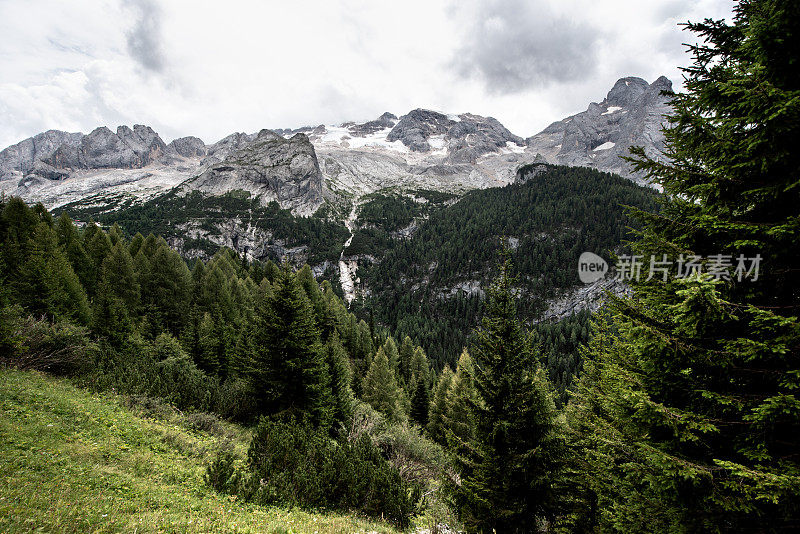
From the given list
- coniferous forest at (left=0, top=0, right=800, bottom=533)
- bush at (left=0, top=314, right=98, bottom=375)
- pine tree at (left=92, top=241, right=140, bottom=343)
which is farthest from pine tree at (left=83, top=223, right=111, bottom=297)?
bush at (left=0, top=314, right=98, bottom=375)

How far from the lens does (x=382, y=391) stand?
104ft

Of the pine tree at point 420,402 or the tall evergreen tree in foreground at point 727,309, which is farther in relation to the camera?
the pine tree at point 420,402

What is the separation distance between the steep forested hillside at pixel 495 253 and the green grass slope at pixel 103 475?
115623 mm

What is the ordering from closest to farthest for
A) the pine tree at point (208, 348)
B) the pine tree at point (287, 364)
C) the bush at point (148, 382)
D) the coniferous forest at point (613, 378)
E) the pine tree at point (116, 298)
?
the coniferous forest at point (613, 378) < the bush at point (148, 382) < the pine tree at point (287, 364) < the pine tree at point (116, 298) < the pine tree at point (208, 348)

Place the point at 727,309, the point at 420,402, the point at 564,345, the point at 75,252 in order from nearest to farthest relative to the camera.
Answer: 1. the point at 727,309
2. the point at 75,252
3. the point at 420,402
4. the point at 564,345

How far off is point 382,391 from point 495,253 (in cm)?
11729

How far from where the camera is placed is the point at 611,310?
607cm

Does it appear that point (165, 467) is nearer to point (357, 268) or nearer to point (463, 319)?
point (463, 319)

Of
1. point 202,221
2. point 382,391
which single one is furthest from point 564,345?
point 202,221

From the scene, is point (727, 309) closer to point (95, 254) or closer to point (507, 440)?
point (507, 440)

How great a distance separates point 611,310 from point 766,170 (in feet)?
9.82

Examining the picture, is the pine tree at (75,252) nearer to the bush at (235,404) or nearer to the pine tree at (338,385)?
the bush at (235,404)

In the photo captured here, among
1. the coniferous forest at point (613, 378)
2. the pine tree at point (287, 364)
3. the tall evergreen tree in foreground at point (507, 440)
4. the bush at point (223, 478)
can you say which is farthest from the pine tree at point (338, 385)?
the tall evergreen tree in foreground at point (507, 440)

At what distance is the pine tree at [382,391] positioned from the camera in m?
30.3
